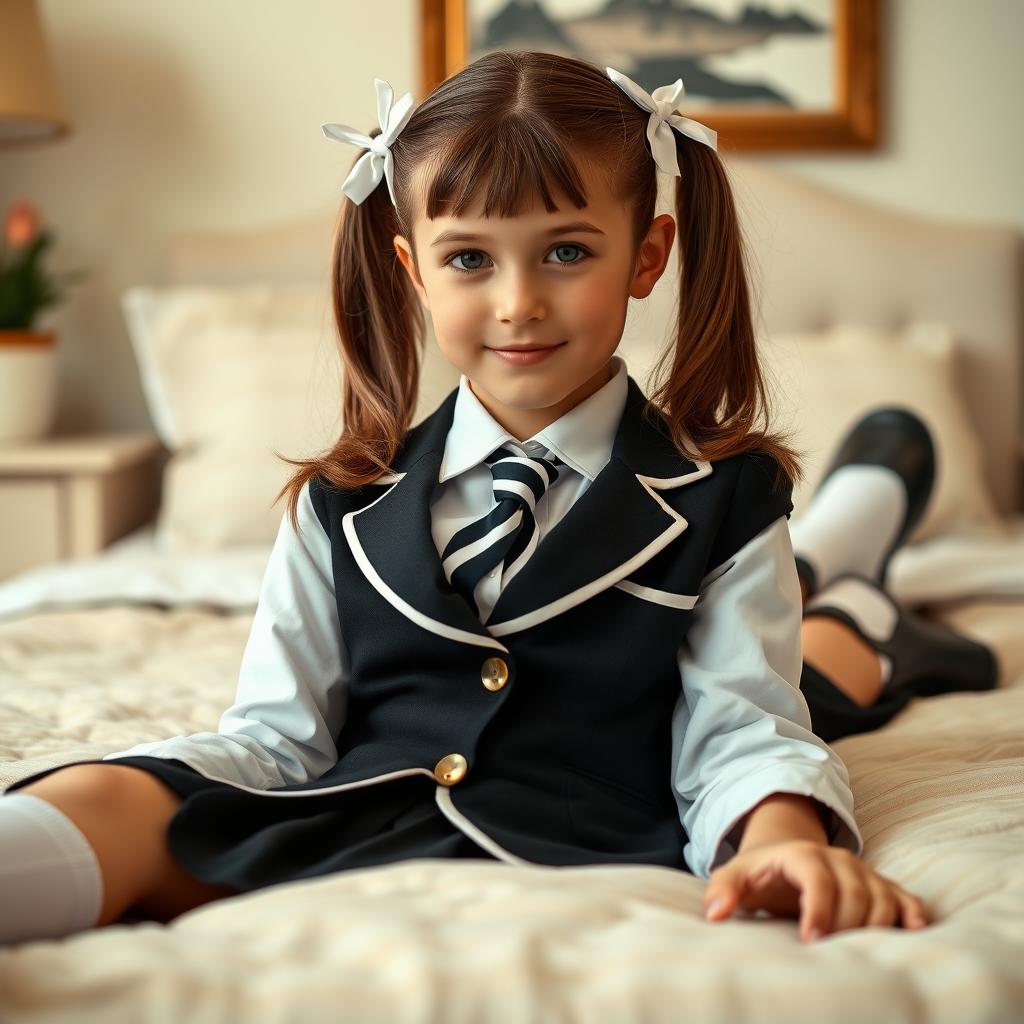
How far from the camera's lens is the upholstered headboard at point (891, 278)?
2.70 metres

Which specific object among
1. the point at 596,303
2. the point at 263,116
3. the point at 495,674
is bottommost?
the point at 495,674

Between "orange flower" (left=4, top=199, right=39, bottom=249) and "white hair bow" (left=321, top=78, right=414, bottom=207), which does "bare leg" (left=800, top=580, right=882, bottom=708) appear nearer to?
"white hair bow" (left=321, top=78, right=414, bottom=207)

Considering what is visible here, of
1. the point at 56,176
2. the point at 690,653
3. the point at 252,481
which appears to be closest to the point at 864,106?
the point at 252,481

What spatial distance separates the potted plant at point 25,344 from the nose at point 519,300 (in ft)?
5.92

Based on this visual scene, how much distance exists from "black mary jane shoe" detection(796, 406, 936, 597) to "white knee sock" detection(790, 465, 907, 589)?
2 cm

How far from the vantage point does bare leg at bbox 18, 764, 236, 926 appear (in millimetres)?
863

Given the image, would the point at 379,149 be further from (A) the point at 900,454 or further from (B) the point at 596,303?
(A) the point at 900,454

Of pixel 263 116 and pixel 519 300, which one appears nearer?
pixel 519 300

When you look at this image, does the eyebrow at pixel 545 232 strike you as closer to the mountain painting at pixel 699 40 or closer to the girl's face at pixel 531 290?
the girl's face at pixel 531 290

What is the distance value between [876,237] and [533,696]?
2.00 meters

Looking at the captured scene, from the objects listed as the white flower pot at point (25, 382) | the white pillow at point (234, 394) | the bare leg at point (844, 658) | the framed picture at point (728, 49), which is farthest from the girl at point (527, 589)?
the framed picture at point (728, 49)

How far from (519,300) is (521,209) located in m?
0.07

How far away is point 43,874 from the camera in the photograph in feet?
2.68

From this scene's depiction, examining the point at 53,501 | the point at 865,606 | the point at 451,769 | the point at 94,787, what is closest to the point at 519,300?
the point at 451,769
